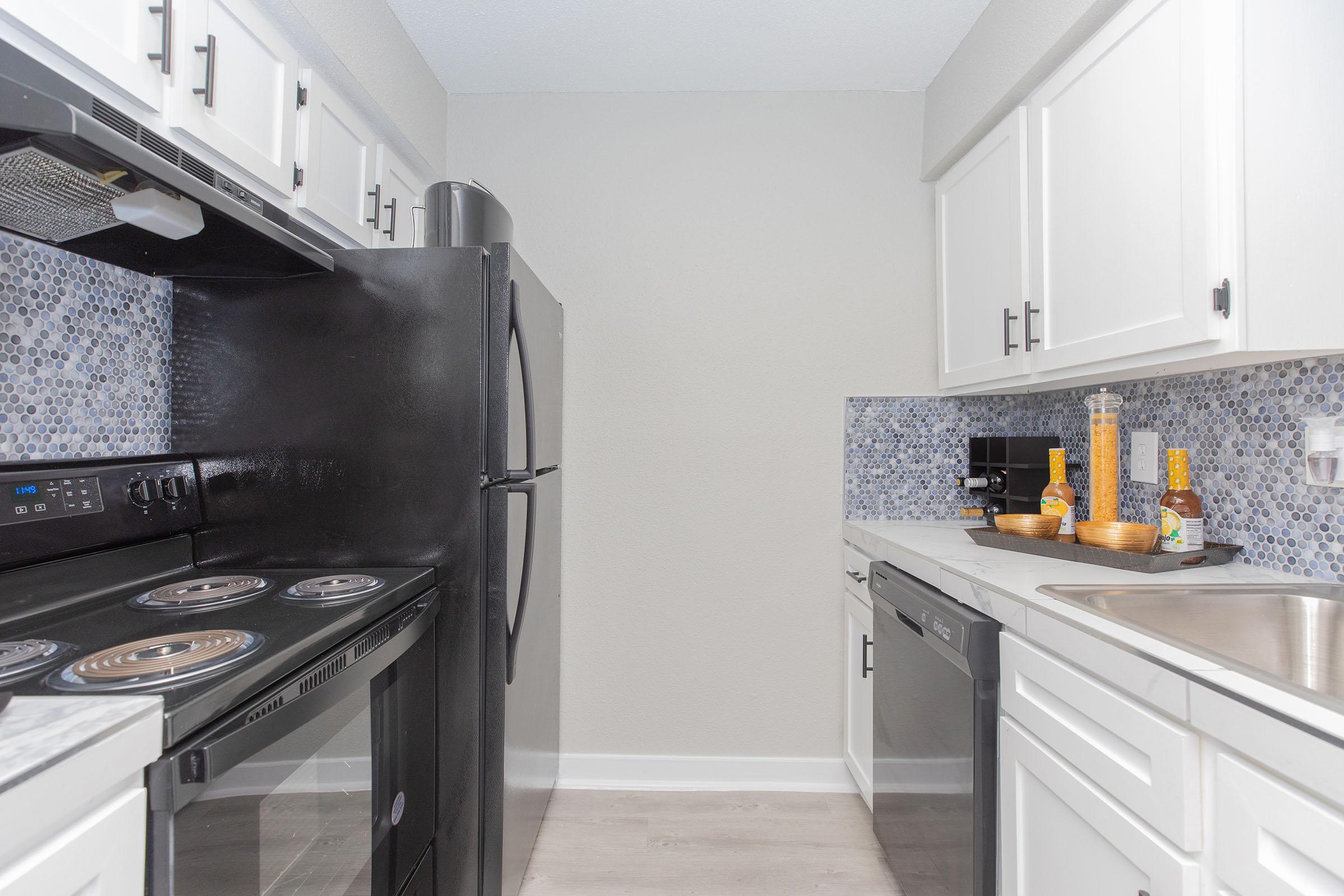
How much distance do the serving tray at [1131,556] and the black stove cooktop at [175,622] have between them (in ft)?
4.75

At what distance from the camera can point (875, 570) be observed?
6.24ft

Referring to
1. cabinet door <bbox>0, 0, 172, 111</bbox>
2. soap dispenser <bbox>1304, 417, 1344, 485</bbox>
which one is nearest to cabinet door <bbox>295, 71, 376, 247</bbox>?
cabinet door <bbox>0, 0, 172, 111</bbox>

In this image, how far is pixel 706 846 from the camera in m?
2.02

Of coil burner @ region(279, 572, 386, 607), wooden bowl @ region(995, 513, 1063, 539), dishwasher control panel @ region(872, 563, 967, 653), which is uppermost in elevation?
wooden bowl @ region(995, 513, 1063, 539)

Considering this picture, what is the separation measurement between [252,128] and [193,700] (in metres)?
1.16

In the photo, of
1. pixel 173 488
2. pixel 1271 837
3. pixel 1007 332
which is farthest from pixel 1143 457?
pixel 173 488

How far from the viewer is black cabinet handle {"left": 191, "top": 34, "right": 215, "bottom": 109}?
1172mm

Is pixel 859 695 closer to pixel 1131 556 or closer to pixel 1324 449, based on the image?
pixel 1131 556

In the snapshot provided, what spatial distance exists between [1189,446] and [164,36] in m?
2.28

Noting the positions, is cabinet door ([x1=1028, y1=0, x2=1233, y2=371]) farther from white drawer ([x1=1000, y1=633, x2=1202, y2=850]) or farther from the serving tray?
white drawer ([x1=1000, y1=633, x2=1202, y2=850])

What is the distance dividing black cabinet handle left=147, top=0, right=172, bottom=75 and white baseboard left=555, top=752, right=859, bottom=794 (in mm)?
2260

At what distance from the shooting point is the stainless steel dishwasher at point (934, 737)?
4.26 ft

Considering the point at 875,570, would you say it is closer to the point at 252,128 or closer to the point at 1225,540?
the point at 1225,540

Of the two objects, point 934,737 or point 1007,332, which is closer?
point 934,737
